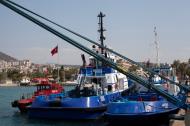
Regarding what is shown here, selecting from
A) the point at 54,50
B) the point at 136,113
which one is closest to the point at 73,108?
the point at 136,113

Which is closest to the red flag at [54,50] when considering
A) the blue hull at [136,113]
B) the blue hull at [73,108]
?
the blue hull at [73,108]

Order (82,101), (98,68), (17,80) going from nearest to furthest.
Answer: (82,101) < (98,68) < (17,80)

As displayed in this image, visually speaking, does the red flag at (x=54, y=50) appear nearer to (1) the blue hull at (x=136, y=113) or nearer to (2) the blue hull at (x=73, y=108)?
(2) the blue hull at (x=73, y=108)

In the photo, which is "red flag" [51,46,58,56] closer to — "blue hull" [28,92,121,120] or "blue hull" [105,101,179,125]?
"blue hull" [28,92,121,120]

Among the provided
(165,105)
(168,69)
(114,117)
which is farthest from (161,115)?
(168,69)

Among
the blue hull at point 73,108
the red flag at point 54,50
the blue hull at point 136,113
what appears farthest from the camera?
the red flag at point 54,50

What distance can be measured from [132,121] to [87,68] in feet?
33.3

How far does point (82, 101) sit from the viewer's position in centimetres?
2784

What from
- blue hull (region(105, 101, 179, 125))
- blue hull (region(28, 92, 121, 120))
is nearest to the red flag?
blue hull (region(28, 92, 121, 120))

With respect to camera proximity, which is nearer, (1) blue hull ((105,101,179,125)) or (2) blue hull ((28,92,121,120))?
(1) blue hull ((105,101,179,125))

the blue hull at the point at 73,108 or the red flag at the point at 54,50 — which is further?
the red flag at the point at 54,50

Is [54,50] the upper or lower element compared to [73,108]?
upper

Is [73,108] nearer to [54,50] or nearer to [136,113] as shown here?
[136,113]

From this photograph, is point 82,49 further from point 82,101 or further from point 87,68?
point 87,68
